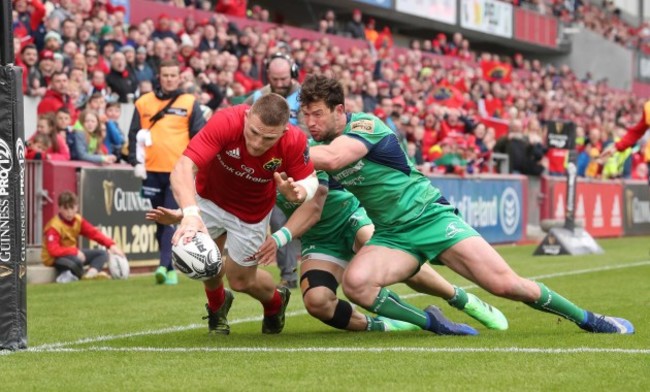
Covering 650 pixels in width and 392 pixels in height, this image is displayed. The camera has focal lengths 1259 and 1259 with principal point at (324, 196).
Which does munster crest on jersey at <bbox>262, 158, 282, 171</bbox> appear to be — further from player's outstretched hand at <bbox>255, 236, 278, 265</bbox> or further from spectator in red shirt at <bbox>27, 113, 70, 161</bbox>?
spectator in red shirt at <bbox>27, 113, 70, 161</bbox>

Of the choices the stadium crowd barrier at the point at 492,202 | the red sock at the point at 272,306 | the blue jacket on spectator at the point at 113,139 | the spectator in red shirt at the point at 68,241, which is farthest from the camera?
the stadium crowd barrier at the point at 492,202

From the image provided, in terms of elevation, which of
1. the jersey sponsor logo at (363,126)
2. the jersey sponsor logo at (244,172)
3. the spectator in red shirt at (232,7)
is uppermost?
the spectator in red shirt at (232,7)

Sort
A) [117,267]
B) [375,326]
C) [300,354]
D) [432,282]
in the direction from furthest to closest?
[117,267] → [375,326] → [432,282] → [300,354]

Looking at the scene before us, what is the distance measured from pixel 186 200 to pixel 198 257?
0.33 meters

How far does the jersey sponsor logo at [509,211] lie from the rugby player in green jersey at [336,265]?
14.3m

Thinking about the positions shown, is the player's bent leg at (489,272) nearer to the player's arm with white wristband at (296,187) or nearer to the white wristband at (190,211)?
the player's arm with white wristband at (296,187)

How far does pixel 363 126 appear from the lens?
7988 millimetres

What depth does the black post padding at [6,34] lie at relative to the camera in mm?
7305

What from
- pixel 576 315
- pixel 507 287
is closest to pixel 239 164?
pixel 507 287

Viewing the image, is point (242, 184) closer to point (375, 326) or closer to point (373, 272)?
point (373, 272)

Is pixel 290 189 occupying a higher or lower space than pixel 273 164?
lower

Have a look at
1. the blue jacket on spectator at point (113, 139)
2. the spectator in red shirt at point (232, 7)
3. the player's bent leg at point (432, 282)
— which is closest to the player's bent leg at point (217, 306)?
the player's bent leg at point (432, 282)

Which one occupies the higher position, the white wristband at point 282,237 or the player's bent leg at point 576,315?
the white wristband at point 282,237

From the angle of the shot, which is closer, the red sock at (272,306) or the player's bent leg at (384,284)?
the player's bent leg at (384,284)
